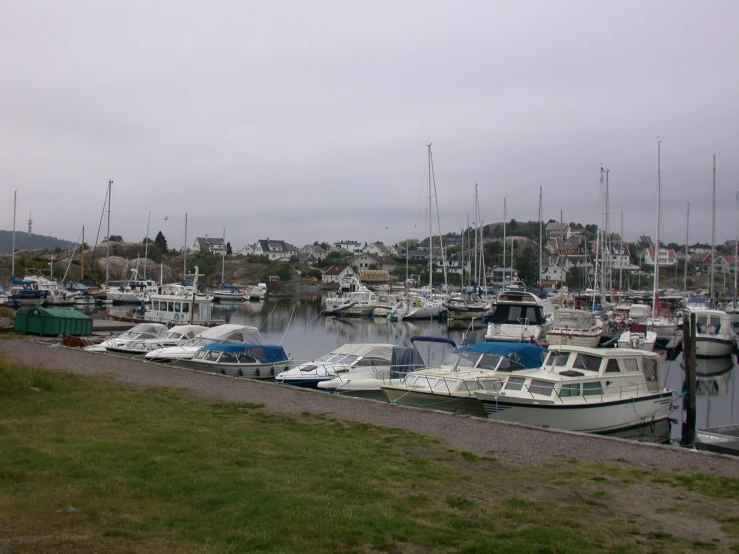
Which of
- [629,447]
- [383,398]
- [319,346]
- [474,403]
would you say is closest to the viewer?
[629,447]

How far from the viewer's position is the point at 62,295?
91.9m

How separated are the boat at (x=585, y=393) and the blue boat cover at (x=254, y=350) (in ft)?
39.6

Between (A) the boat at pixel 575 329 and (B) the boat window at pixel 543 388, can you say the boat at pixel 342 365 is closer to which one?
(B) the boat window at pixel 543 388

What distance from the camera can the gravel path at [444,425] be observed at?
14.1 meters

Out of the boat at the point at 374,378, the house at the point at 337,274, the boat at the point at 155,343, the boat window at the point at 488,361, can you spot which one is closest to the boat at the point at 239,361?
the boat at the point at 374,378

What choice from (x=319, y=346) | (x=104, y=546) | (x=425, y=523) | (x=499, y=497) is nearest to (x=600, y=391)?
(x=499, y=497)

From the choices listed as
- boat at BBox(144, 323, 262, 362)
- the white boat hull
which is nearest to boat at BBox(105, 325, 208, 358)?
boat at BBox(144, 323, 262, 362)

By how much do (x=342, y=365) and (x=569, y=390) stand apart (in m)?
10.4

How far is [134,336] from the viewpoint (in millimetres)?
36969

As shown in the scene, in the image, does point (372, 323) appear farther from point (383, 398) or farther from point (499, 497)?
point (499, 497)

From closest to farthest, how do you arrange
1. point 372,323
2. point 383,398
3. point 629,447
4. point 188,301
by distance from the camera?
point 629,447
point 383,398
point 188,301
point 372,323

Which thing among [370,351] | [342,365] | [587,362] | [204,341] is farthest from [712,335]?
[204,341]

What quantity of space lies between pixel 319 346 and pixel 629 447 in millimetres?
41320

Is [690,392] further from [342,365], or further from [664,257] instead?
[664,257]
